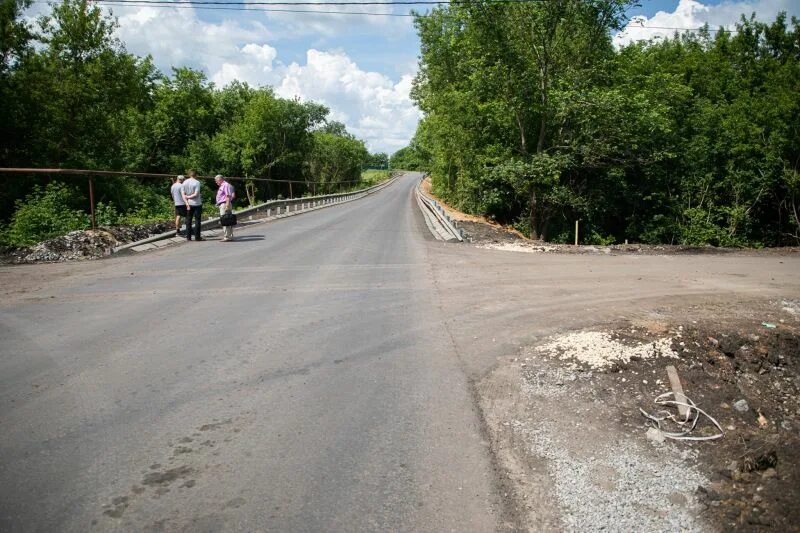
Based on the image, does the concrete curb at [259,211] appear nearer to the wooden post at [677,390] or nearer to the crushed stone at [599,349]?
the crushed stone at [599,349]

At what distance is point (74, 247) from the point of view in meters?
11.4

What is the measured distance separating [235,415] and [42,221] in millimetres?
11077

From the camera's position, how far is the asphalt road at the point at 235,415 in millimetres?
2963

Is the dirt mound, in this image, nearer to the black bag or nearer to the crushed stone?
the black bag

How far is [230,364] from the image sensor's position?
16.7ft

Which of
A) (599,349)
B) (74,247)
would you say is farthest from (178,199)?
(599,349)

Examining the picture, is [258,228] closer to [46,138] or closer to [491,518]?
[46,138]

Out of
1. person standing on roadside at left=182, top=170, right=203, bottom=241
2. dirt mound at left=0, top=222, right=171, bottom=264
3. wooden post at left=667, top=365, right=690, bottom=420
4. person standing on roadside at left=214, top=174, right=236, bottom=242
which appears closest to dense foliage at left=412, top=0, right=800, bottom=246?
person standing on roadside at left=214, top=174, right=236, bottom=242

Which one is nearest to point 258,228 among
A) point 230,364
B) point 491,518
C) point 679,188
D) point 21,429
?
point 230,364

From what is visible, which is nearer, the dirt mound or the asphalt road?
the asphalt road

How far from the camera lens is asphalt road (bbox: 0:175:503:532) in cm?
296

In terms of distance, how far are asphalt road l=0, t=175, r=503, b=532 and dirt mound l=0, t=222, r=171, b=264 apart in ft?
12.6

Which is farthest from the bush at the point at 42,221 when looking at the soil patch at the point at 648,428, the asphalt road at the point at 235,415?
the soil patch at the point at 648,428

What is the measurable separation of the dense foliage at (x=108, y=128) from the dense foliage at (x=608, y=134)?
43.6ft
